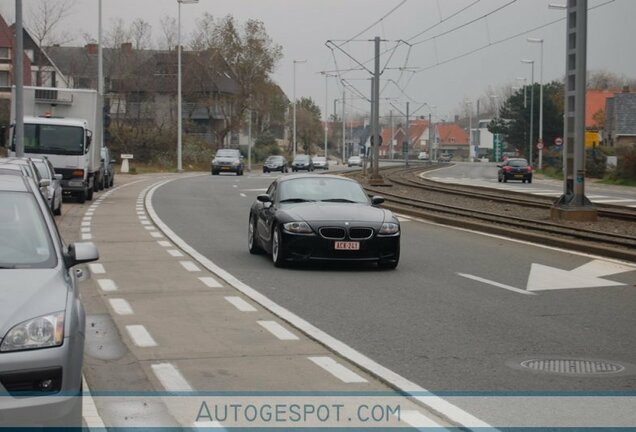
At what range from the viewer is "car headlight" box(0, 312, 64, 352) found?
211 inches

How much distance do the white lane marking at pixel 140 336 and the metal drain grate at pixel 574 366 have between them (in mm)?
3037

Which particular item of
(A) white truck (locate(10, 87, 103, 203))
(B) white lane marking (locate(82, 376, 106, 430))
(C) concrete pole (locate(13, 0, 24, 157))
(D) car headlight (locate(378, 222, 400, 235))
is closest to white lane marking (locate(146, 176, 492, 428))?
(B) white lane marking (locate(82, 376, 106, 430))

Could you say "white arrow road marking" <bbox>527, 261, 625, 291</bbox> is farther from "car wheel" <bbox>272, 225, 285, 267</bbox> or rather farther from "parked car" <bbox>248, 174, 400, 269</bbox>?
"car wheel" <bbox>272, 225, 285, 267</bbox>

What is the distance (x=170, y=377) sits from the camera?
24.7 ft

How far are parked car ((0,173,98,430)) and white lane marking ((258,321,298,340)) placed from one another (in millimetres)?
2938

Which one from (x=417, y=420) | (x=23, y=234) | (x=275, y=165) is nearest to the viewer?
(x=417, y=420)

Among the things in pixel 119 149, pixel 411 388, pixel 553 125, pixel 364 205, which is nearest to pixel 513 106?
pixel 553 125

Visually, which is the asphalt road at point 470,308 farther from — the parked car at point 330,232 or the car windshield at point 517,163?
the car windshield at point 517,163

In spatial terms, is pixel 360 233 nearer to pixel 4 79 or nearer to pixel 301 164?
pixel 301 164

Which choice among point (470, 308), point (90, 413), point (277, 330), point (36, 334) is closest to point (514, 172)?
point (470, 308)

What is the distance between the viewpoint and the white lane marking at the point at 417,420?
6.22 metres

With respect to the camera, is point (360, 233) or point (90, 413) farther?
point (360, 233)

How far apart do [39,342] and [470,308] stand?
6.27 meters

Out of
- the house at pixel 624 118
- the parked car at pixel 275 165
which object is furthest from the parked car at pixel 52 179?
the house at pixel 624 118
